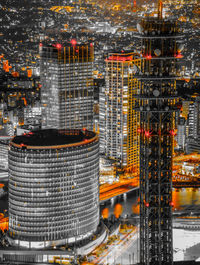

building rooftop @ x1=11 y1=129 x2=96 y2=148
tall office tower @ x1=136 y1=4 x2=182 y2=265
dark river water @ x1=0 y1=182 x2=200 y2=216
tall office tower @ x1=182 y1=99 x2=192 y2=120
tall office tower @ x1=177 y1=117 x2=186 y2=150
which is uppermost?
tall office tower @ x1=136 y1=4 x2=182 y2=265

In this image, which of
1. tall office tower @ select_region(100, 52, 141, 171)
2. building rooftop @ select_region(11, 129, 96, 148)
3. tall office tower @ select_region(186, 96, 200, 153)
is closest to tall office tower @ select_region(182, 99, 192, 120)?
tall office tower @ select_region(186, 96, 200, 153)

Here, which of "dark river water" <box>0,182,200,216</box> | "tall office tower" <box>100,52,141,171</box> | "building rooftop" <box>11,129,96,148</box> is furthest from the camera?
"tall office tower" <box>100,52,141,171</box>

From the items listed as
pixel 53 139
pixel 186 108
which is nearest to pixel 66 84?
pixel 186 108

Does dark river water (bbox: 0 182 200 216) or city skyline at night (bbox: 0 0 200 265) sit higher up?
city skyline at night (bbox: 0 0 200 265)

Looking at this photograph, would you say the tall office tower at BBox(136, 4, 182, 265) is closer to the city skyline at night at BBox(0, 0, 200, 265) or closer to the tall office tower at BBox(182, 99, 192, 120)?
the city skyline at night at BBox(0, 0, 200, 265)

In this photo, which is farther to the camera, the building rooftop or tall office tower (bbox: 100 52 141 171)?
tall office tower (bbox: 100 52 141 171)

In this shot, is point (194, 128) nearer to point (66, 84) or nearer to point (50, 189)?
point (66, 84)

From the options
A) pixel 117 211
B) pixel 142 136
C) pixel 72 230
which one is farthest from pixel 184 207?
pixel 142 136
